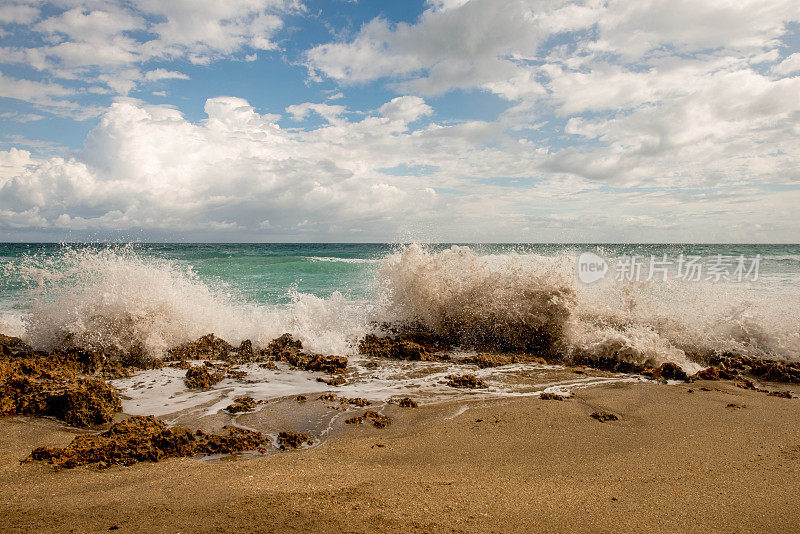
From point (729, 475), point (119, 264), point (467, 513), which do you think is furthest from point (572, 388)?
point (119, 264)

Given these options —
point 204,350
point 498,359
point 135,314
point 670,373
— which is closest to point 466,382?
point 498,359

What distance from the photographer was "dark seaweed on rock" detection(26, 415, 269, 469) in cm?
311

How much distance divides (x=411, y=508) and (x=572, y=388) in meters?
3.61

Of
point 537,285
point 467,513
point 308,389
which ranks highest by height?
point 537,285

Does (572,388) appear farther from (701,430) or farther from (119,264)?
(119,264)

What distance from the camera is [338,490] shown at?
101 inches

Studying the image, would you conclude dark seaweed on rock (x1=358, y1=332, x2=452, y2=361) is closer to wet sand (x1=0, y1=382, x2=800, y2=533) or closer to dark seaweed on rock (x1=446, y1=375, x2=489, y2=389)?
dark seaweed on rock (x1=446, y1=375, x2=489, y2=389)

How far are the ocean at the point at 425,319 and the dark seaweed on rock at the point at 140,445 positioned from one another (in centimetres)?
87

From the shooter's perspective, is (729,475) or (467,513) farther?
(729,475)

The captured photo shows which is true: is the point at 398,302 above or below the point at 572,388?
above

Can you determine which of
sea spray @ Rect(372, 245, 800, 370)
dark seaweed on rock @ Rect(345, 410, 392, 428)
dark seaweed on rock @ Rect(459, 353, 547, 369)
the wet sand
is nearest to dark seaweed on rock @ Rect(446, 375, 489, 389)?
dark seaweed on rock @ Rect(459, 353, 547, 369)

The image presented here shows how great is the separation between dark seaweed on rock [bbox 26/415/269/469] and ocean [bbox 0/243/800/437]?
2.84 feet

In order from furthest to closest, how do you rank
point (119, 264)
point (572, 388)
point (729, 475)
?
point (119, 264), point (572, 388), point (729, 475)

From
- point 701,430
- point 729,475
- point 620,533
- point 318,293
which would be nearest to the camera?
point 620,533
